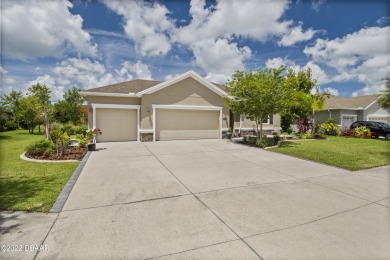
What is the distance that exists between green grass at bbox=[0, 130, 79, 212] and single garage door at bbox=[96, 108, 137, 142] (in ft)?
19.3

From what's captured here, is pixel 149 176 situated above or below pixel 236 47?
below

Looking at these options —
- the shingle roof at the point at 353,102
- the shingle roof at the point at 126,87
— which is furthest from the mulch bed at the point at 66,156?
the shingle roof at the point at 353,102

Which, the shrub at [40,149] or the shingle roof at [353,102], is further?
the shingle roof at [353,102]

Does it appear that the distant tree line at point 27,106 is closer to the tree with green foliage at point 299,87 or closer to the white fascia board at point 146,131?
the white fascia board at point 146,131

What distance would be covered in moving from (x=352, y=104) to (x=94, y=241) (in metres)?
31.0

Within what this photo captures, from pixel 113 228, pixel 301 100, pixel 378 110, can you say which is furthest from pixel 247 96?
pixel 378 110

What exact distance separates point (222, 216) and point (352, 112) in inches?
1097

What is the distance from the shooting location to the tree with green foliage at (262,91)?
12.4m

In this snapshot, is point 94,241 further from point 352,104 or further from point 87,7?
point 352,104

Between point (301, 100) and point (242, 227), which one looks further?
point (301, 100)

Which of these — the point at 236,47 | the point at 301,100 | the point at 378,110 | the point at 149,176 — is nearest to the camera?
the point at 149,176

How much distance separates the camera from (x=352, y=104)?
25312 millimetres

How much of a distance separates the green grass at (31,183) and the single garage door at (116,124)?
5884mm

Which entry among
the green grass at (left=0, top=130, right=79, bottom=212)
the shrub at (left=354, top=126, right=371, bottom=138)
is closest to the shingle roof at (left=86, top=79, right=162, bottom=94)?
the green grass at (left=0, top=130, right=79, bottom=212)
